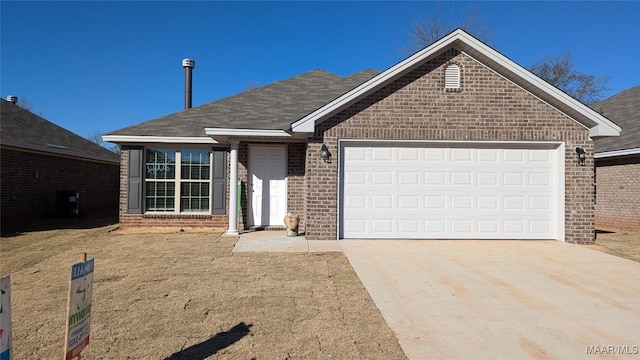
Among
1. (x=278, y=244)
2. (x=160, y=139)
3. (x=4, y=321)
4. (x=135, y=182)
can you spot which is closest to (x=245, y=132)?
(x=160, y=139)

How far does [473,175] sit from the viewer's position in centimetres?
955

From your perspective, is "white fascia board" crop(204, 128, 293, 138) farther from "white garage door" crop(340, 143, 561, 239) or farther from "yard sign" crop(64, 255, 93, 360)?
"yard sign" crop(64, 255, 93, 360)

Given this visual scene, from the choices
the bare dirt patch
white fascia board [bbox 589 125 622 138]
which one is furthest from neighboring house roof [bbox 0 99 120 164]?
the bare dirt patch

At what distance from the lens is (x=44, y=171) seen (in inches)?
568

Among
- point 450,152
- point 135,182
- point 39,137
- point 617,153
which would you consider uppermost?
point 39,137

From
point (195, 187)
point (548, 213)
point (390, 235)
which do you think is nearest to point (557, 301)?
point (390, 235)

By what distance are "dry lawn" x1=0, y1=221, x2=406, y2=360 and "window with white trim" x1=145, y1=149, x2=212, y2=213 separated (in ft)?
11.7

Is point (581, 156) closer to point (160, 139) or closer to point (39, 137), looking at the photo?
point (160, 139)

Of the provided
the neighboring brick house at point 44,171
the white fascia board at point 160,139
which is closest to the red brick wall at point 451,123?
the white fascia board at point 160,139

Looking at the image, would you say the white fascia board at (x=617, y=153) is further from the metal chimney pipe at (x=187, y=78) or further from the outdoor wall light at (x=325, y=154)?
the metal chimney pipe at (x=187, y=78)

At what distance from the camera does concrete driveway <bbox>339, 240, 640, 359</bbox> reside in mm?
3688

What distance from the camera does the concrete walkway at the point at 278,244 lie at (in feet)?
27.0

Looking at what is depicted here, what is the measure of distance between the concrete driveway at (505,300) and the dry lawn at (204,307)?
0.42 metres

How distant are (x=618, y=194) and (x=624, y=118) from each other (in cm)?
410
